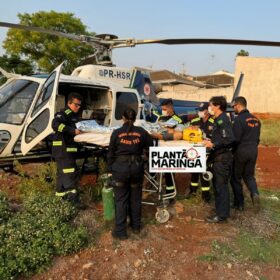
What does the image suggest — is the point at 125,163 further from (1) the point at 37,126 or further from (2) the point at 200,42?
A: (2) the point at 200,42

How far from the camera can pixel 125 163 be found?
4426 millimetres

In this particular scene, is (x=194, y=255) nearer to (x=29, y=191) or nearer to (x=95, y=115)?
(x=29, y=191)

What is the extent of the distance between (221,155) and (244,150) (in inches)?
28.4

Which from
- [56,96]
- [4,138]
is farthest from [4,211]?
[56,96]

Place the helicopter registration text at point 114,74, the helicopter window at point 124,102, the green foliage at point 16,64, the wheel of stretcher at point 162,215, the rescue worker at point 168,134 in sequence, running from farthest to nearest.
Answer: the green foliage at point 16,64 → the helicopter registration text at point 114,74 → the helicopter window at point 124,102 → the rescue worker at point 168,134 → the wheel of stretcher at point 162,215

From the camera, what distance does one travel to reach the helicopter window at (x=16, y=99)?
6020 millimetres

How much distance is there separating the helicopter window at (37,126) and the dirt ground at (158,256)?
61.9 inches

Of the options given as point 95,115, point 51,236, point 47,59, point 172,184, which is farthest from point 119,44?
point 47,59

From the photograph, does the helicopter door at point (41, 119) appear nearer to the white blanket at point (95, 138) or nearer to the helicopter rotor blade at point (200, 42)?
the white blanket at point (95, 138)

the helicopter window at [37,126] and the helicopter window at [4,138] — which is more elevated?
the helicopter window at [37,126]

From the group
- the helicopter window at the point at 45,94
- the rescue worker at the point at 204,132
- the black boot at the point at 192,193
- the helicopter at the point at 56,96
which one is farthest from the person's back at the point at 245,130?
the helicopter window at the point at 45,94

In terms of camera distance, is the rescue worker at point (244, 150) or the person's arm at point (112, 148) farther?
the rescue worker at point (244, 150)

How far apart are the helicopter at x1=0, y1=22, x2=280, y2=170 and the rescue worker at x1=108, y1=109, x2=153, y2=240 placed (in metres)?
1.69

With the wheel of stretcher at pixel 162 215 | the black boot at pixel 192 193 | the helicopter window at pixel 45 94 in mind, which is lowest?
the black boot at pixel 192 193
